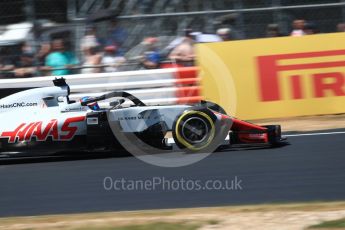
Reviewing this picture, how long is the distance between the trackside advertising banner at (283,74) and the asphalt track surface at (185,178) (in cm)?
180

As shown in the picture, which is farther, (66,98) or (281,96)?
(281,96)

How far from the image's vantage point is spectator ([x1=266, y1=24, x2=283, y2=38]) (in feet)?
37.8

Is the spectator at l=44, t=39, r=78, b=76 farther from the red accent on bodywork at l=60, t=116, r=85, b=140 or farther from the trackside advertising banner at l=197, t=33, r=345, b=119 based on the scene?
the red accent on bodywork at l=60, t=116, r=85, b=140

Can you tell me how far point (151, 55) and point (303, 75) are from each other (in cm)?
267

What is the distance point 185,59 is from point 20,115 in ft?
12.8

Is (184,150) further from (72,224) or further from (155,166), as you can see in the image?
(72,224)

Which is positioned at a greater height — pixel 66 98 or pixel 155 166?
pixel 66 98

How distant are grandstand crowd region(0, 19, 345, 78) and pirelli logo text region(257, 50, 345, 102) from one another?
1.05 metres

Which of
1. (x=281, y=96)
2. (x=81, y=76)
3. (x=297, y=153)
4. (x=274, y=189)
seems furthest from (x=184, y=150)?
(x=81, y=76)

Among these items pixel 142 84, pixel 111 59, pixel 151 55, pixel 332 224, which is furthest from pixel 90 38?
pixel 332 224

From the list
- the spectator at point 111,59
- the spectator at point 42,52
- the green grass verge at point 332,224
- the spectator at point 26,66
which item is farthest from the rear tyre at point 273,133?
the spectator at point 26,66

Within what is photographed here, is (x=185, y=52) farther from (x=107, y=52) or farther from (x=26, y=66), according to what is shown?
(x=26, y=66)

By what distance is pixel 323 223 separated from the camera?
5082 mm

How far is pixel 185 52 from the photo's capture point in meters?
11.6
